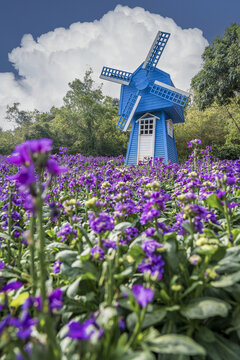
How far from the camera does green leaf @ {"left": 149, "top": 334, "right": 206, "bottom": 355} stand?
0.97 meters

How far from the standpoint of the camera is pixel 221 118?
85.7 ft

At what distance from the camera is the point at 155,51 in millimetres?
17562

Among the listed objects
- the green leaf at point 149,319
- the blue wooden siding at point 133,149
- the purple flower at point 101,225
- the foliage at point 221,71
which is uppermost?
the foliage at point 221,71

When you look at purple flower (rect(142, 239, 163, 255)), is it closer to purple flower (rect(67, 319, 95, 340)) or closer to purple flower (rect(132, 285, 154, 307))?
purple flower (rect(132, 285, 154, 307))

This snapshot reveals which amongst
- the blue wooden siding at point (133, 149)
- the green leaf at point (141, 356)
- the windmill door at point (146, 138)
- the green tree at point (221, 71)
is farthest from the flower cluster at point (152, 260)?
the green tree at point (221, 71)

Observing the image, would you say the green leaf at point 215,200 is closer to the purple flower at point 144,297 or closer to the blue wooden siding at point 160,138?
the purple flower at point 144,297

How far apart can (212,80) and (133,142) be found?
7.19m

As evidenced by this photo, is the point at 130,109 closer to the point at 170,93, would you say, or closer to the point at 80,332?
the point at 170,93

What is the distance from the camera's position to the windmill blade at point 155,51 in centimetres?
1686

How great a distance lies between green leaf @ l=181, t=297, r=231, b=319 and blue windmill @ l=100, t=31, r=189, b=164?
13969mm

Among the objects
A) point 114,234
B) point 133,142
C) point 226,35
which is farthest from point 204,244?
point 226,35

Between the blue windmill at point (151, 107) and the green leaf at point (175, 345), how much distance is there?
561 inches

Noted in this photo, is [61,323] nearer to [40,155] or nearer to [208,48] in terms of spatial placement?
[40,155]

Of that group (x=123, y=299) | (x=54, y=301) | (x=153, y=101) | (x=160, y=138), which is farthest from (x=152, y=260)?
(x=153, y=101)
